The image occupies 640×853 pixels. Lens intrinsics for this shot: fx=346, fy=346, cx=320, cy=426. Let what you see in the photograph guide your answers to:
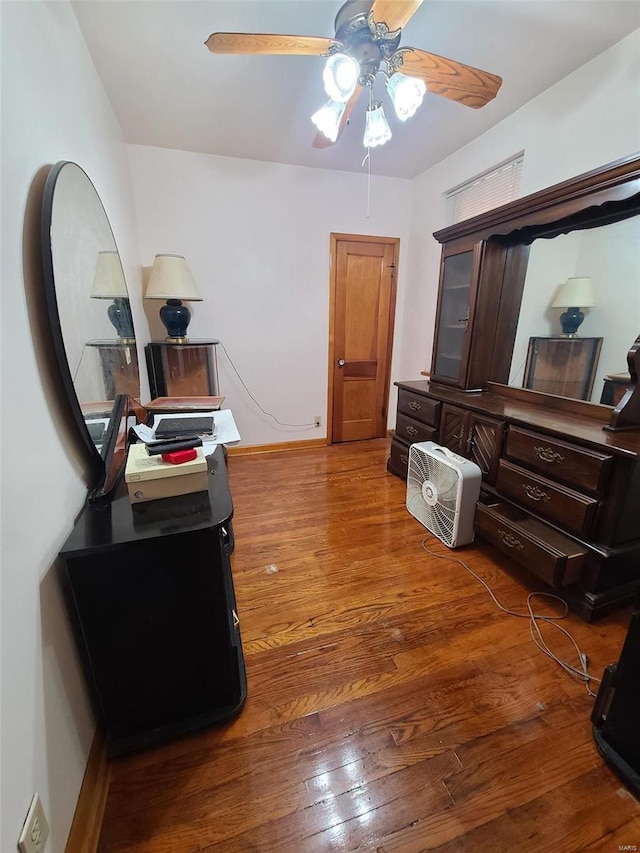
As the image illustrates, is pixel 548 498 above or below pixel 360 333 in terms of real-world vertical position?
below

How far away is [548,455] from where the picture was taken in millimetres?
1639

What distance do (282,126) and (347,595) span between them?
3039 mm

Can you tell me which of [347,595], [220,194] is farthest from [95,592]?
[220,194]

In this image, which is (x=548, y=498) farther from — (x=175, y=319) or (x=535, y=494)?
(x=175, y=319)

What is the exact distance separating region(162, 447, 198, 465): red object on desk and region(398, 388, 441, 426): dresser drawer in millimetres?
1801

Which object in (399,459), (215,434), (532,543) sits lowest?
(399,459)

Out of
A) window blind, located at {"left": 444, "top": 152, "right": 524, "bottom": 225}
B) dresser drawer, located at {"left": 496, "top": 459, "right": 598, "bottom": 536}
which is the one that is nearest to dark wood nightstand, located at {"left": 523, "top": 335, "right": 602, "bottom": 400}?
dresser drawer, located at {"left": 496, "top": 459, "right": 598, "bottom": 536}

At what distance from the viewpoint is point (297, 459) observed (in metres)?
3.40

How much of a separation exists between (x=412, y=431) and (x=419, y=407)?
215 millimetres

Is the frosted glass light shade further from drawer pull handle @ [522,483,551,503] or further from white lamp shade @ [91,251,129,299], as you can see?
drawer pull handle @ [522,483,551,503]

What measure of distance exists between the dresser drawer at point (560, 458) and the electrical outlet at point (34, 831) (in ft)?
6.40

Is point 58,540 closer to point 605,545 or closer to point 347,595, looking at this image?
point 347,595

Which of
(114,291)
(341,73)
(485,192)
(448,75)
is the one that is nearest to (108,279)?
(114,291)

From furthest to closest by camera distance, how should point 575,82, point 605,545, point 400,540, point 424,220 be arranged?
point 424,220, point 400,540, point 575,82, point 605,545
